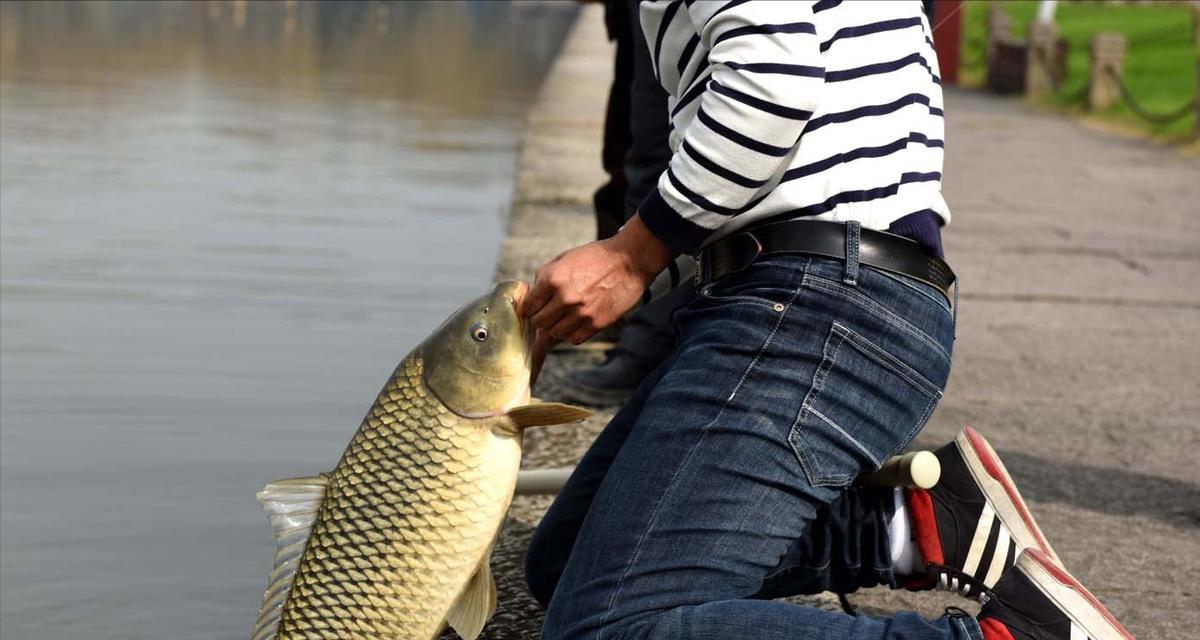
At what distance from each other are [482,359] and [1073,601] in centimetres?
89

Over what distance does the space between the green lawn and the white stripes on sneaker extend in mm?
11154

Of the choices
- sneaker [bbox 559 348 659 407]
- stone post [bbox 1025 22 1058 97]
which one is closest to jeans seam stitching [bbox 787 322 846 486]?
sneaker [bbox 559 348 659 407]

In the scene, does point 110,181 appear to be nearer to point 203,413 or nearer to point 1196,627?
A: point 203,413

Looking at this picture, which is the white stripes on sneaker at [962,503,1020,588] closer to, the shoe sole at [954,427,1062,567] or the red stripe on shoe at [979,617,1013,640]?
the shoe sole at [954,427,1062,567]

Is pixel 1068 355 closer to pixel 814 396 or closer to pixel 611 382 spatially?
pixel 611 382

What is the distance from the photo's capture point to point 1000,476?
8.65 feet

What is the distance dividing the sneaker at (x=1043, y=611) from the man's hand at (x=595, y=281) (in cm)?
66

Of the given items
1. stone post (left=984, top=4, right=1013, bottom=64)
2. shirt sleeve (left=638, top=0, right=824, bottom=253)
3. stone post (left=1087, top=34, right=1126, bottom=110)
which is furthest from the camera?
stone post (left=984, top=4, right=1013, bottom=64)

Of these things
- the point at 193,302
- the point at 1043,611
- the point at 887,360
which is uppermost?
the point at 887,360

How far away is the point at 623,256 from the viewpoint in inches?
89.8

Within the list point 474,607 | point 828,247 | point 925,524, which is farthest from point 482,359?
point 925,524

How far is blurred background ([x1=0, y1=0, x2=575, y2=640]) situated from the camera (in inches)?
149

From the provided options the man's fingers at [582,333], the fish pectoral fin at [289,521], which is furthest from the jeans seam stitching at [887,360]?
the fish pectoral fin at [289,521]

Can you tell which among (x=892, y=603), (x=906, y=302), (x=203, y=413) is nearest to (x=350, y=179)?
(x=203, y=413)
